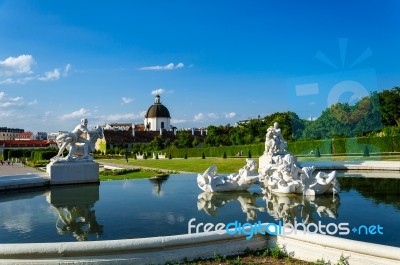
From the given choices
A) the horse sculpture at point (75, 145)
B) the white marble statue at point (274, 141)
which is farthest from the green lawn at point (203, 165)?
the horse sculpture at point (75, 145)

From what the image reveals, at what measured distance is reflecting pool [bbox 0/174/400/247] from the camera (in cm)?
831

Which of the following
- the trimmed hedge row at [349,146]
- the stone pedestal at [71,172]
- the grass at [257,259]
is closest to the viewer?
the grass at [257,259]

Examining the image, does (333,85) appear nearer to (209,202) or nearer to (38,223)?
(209,202)

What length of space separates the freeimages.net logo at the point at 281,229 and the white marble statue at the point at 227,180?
399 cm

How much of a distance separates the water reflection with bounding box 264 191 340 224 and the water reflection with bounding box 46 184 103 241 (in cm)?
437

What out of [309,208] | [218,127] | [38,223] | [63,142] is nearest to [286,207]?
[309,208]

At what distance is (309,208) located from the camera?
409 inches

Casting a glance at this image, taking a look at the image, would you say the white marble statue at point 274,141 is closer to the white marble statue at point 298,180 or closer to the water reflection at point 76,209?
the white marble statue at point 298,180

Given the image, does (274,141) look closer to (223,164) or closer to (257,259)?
(257,259)

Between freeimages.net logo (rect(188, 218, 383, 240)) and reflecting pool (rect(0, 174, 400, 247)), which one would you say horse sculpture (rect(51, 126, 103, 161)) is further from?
freeimages.net logo (rect(188, 218, 383, 240))

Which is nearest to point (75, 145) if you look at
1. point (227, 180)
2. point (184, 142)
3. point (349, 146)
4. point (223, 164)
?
point (227, 180)

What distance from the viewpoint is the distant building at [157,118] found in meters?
157

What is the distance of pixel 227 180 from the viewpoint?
1348 centimetres

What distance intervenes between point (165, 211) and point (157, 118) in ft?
483
